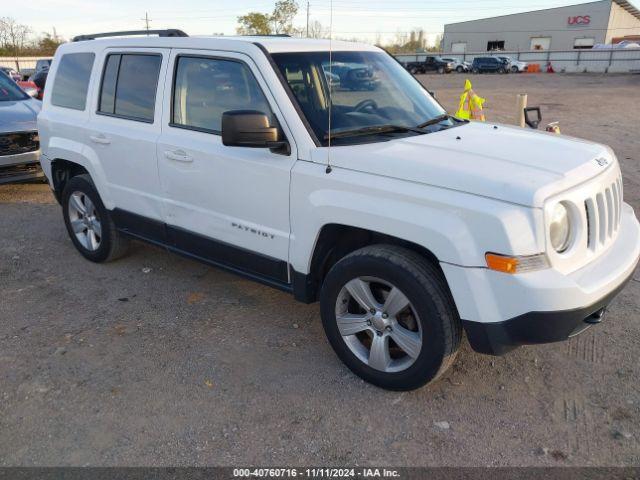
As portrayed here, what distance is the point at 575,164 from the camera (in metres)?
2.96

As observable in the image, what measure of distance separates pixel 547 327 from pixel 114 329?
2.96 meters

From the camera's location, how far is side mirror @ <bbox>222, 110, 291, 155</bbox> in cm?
306

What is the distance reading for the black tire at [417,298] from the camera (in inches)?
111

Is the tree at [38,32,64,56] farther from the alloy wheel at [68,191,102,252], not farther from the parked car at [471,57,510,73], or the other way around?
the alloy wheel at [68,191,102,252]

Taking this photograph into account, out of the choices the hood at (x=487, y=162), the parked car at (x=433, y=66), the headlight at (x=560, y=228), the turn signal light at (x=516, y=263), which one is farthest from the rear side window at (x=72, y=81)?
Result: the parked car at (x=433, y=66)

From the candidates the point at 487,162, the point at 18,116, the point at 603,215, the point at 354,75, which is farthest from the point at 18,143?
the point at 603,215

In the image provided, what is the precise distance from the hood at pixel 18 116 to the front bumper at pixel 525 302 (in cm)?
684

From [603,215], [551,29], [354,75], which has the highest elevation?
[551,29]

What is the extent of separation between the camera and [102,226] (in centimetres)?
493

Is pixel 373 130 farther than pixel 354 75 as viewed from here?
No

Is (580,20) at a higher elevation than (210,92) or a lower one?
higher

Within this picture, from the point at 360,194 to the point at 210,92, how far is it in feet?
4.79

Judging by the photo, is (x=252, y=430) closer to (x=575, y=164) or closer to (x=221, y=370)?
(x=221, y=370)

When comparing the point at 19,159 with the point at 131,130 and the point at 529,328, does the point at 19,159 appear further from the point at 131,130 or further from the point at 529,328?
the point at 529,328
